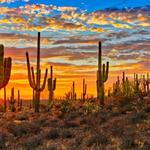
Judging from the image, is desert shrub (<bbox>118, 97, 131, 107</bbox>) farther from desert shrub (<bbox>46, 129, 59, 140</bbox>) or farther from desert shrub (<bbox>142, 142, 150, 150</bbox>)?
desert shrub (<bbox>142, 142, 150, 150</bbox>)

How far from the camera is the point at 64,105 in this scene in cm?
3691

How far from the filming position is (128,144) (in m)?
15.3

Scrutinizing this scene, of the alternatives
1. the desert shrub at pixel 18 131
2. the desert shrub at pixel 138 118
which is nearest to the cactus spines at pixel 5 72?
the desert shrub at pixel 18 131

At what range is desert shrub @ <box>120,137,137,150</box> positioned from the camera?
1493 cm

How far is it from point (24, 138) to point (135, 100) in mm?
19658

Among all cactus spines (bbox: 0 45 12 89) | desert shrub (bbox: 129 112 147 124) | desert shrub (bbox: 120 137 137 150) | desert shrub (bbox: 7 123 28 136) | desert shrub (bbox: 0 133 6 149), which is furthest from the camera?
cactus spines (bbox: 0 45 12 89)

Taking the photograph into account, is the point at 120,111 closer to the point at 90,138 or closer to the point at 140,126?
the point at 140,126

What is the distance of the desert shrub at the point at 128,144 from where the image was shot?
1493 cm

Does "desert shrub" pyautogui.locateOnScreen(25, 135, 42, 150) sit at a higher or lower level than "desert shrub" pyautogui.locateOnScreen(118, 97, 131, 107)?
lower

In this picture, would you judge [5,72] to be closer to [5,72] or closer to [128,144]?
[5,72]

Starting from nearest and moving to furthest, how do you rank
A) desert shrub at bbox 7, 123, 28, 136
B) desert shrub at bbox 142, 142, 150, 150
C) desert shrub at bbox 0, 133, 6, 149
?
desert shrub at bbox 142, 142, 150, 150 → desert shrub at bbox 0, 133, 6, 149 → desert shrub at bbox 7, 123, 28, 136

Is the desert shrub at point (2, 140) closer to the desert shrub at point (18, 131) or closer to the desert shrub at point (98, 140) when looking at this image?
the desert shrub at point (18, 131)

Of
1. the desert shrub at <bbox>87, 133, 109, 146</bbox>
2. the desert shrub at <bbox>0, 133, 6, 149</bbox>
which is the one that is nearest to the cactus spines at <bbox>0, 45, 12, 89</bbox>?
the desert shrub at <bbox>0, 133, 6, 149</bbox>

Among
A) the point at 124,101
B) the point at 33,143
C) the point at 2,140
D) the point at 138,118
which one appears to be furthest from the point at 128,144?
the point at 124,101
